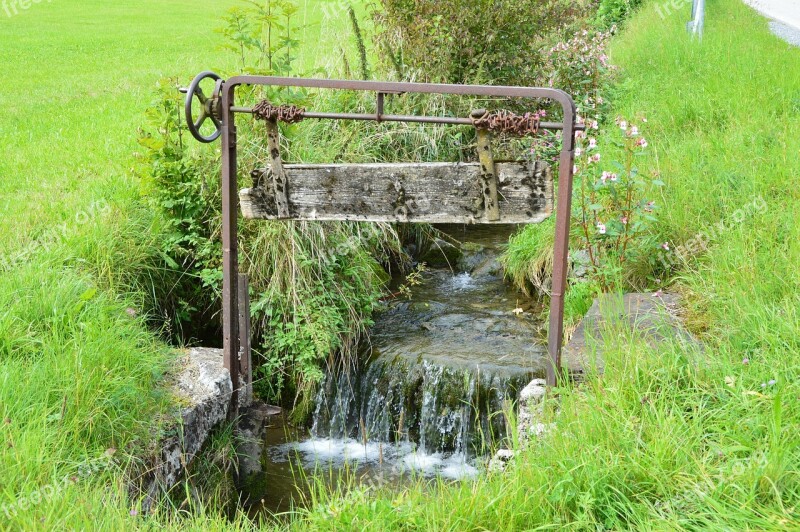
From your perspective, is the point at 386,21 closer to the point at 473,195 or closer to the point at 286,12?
Answer: the point at 286,12

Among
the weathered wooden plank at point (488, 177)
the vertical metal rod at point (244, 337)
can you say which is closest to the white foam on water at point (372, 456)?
the vertical metal rod at point (244, 337)

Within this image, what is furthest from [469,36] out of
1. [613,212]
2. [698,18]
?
[613,212]

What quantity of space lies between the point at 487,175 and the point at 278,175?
3.67ft

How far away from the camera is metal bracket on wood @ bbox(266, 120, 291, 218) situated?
4.18 m

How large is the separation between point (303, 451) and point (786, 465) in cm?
333

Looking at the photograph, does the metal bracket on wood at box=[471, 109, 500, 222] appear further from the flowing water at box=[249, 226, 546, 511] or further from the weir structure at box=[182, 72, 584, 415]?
the flowing water at box=[249, 226, 546, 511]

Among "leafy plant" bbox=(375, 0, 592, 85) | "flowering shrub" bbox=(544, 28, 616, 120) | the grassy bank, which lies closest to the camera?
the grassy bank

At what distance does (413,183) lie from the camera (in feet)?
13.2

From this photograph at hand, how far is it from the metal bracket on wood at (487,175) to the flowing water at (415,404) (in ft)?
4.80

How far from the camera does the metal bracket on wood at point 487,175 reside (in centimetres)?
385

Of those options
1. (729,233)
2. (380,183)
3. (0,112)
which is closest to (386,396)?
(380,183)

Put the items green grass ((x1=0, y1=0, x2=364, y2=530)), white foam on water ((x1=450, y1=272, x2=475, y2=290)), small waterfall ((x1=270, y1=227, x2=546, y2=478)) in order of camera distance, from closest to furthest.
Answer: green grass ((x1=0, y1=0, x2=364, y2=530)) < small waterfall ((x1=270, y1=227, x2=546, y2=478)) < white foam on water ((x1=450, y1=272, x2=475, y2=290))

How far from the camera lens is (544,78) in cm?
950

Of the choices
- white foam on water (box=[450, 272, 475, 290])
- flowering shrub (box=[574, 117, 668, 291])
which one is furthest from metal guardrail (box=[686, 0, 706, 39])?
flowering shrub (box=[574, 117, 668, 291])
